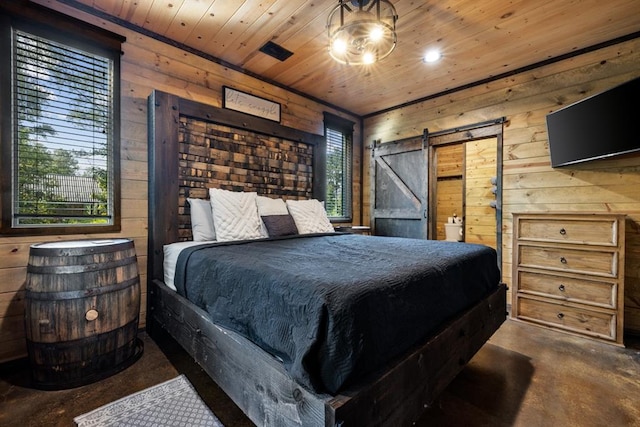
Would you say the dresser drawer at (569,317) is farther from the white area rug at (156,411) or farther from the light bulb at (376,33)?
the white area rug at (156,411)

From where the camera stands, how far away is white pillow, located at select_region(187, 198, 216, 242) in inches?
93.8

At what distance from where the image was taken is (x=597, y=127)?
232 centimetres

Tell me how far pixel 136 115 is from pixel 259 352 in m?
2.27

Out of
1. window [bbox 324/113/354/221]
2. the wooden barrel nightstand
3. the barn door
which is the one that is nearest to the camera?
the wooden barrel nightstand

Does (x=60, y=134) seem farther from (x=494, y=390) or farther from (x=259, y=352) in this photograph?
(x=494, y=390)

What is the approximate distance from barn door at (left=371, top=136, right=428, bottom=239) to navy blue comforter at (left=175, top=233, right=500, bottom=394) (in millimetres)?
2050

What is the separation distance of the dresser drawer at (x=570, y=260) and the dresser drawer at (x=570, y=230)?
0.09 metres

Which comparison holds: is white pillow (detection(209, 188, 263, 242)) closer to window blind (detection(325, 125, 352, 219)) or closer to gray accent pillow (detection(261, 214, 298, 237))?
gray accent pillow (detection(261, 214, 298, 237))

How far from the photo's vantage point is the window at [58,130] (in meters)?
1.87

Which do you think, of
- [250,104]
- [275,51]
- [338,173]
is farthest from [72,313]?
[338,173]

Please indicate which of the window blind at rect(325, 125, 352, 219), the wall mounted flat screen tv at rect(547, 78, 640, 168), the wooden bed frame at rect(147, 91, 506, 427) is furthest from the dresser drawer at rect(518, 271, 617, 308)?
the window blind at rect(325, 125, 352, 219)

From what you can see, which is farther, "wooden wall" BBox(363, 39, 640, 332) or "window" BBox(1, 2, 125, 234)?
"wooden wall" BBox(363, 39, 640, 332)

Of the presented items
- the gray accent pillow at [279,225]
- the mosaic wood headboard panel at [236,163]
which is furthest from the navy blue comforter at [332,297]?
the mosaic wood headboard panel at [236,163]

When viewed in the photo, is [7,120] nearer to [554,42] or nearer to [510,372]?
[510,372]
